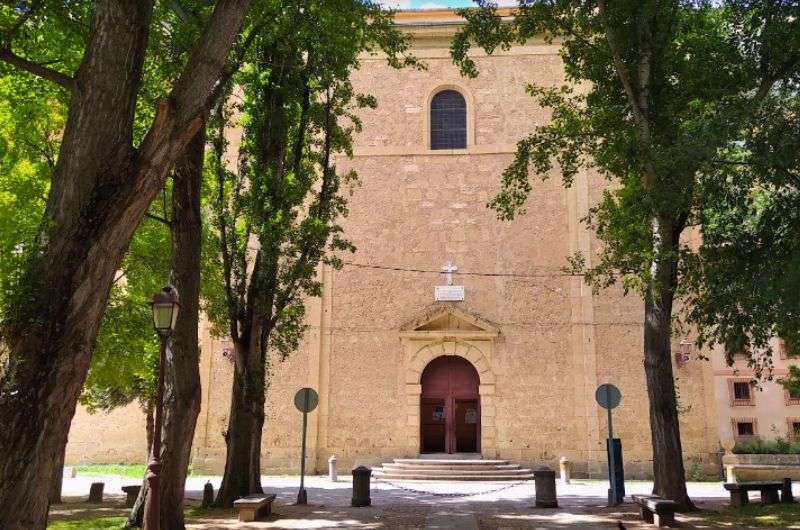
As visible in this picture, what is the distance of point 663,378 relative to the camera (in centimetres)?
1130

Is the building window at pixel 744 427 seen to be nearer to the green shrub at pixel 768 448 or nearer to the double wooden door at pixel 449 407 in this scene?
the green shrub at pixel 768 448

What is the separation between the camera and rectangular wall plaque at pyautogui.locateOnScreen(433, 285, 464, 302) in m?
20.2

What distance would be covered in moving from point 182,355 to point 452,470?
10.6m

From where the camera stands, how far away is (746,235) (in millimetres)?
8648

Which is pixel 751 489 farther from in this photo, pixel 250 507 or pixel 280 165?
pixel 280 165

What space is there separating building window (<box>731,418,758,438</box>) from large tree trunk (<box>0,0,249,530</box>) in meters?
27.3

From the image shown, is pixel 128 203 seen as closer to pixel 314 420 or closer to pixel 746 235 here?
pixel 746 235

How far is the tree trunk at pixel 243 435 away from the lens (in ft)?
39.8

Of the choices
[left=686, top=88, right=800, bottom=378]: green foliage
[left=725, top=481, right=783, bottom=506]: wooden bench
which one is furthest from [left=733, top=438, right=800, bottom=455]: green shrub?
[left=686, top=88, right=800, bottom=378]: green foliage

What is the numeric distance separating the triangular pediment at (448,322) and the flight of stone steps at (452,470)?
11.7 ft

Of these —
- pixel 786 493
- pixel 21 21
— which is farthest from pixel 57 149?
pixel 786 493

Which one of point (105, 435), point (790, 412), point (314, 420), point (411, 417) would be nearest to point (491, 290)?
point (411, 417)

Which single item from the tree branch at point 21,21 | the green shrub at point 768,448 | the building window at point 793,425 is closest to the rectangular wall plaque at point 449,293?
the green shrub at point 768,448

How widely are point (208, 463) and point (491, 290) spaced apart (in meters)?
9.39
